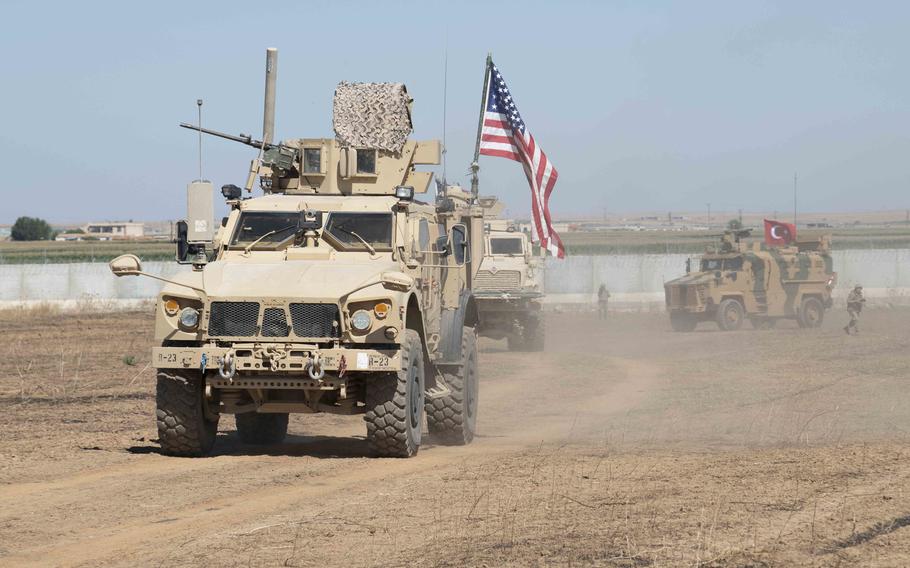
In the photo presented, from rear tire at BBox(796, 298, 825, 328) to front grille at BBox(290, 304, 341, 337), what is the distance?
30.2 metres

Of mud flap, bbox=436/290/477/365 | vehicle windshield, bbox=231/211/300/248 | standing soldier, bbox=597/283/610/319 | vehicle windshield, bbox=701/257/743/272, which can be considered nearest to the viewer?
vehicle windshield, bbox=231/211/300/248

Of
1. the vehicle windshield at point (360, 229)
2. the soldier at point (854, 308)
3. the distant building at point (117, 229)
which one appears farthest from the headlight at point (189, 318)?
the distant building at point (117, 229)

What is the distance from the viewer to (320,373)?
36.5ft

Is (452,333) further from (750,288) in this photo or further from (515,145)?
(750,288)

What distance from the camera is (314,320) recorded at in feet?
37.3

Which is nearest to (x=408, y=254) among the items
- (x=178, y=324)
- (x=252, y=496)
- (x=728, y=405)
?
(x=178, y=324)

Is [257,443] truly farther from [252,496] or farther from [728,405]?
[728,405]

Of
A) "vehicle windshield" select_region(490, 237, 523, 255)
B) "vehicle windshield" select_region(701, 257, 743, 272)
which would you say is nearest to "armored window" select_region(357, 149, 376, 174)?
"vehicle windshield" select_region(490, 237, 523, 255)

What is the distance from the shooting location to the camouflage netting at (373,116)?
14.5 m

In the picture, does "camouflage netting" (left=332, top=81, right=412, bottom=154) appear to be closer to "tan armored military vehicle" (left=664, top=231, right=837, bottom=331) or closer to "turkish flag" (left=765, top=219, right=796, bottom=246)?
"tan armored military vehicle" (left=664, top=231, right=837, bottom=331)

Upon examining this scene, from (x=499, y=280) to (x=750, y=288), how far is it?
38.4ft

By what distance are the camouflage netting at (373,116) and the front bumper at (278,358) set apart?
Answer: 367 centimetres

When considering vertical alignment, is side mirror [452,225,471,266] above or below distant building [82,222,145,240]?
below

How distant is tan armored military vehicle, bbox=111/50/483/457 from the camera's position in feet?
37.2
